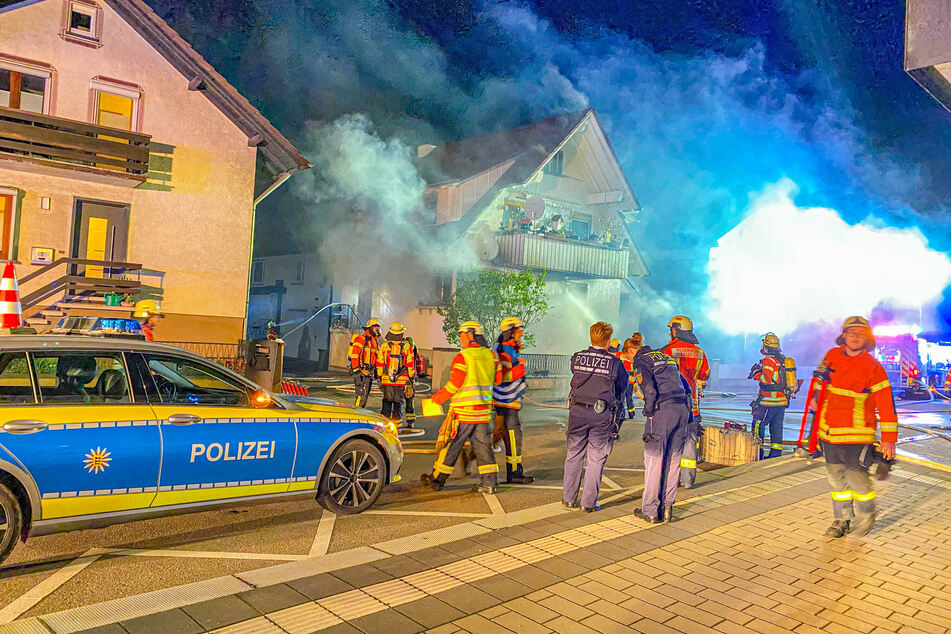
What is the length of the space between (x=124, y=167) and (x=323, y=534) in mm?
12869

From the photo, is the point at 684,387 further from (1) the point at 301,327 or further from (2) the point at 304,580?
(1) the point at 301,327

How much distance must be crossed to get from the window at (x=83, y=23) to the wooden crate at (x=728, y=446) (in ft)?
51.2

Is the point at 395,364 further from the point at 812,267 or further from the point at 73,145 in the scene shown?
the point at 812,267

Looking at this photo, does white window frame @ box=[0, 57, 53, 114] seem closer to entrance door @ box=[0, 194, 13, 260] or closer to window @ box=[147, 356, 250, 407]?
entrance door @ box=[0, 194, 13, 260]

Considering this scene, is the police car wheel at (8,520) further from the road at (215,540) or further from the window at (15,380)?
the window at (15,380)

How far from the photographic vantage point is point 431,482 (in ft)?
23.5

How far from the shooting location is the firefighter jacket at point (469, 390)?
6.88m

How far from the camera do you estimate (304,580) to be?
166 inches

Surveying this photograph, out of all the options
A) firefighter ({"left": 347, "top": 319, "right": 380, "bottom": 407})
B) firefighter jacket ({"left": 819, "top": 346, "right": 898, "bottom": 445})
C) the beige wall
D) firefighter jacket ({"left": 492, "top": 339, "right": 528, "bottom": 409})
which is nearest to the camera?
firefighter jacket ({"left": 819, "top": 346, "right": 898, "bottom": 445})

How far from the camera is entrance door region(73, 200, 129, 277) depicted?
15.6 meters

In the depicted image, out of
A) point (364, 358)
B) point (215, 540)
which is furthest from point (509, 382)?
point (364, 358)

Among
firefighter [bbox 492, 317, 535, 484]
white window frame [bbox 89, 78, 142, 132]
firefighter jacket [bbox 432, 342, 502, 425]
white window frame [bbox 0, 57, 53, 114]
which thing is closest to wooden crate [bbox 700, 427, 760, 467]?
firefighter [bbox 492, 317, 535, 484]

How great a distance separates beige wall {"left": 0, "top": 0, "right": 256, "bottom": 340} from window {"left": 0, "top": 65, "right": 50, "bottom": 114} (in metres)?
0.27

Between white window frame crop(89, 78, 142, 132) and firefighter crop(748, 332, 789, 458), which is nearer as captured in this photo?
firefighter crop(748, 332, 789, 458)
